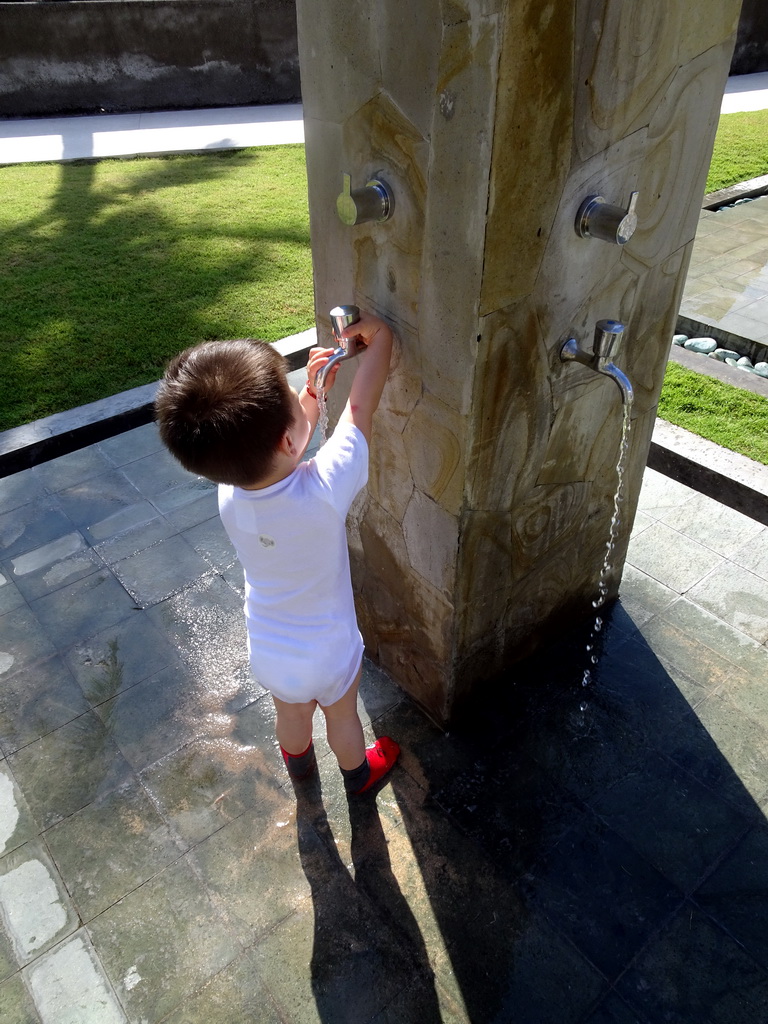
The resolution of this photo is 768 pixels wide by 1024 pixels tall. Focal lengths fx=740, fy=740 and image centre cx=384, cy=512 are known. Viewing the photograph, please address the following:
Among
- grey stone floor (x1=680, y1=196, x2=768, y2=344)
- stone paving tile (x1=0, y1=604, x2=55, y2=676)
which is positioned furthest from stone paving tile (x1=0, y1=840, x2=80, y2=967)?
grey stone floor (x1=680, y1=196, x2=768, y2=344)

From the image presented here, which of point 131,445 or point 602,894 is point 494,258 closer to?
point 602,894

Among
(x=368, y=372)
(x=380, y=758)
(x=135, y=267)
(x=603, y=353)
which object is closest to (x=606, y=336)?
(x=603, y=353)

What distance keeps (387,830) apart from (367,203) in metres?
1.84

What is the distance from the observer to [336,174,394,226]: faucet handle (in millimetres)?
1794

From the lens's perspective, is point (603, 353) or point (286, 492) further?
point (603, 353)

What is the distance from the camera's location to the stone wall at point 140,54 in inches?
364

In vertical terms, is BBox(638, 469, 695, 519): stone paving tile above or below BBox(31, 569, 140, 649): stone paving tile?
above

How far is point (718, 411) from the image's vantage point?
4.21 meters

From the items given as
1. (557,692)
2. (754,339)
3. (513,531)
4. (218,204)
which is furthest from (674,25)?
(218,204)

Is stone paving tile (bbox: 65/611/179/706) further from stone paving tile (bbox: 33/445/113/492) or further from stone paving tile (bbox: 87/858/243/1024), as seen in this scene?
stone paving tile (bbox: 33/445/113/492)

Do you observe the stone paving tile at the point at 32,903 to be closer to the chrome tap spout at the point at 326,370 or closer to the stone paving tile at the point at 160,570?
the stone paving tile at the point at 160,570

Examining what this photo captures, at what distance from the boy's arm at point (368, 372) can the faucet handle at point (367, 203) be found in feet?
0.94

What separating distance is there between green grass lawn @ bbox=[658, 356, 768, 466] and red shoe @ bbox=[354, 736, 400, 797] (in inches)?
98.3

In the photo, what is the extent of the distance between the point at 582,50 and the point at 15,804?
271 centimetres
